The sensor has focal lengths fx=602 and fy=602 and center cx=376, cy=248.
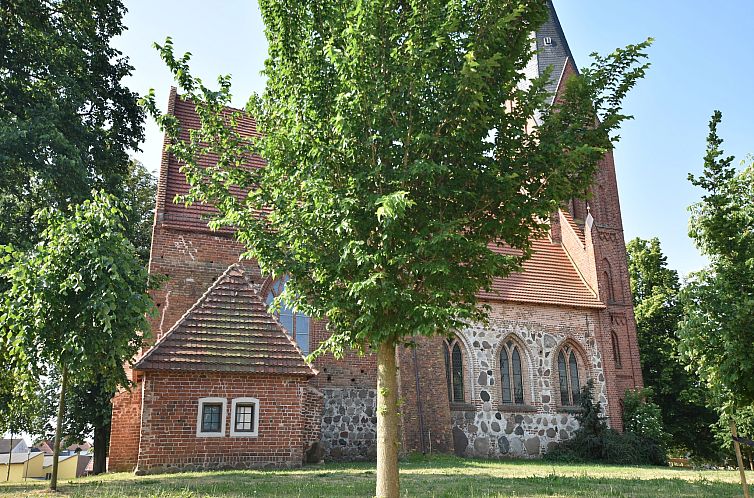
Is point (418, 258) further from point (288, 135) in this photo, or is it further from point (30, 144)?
point (30, 144)

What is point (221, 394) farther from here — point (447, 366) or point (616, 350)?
point (616, 350)

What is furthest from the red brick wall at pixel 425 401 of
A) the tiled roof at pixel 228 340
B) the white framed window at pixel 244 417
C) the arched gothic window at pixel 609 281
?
the arched gothic window at pixel 609 281

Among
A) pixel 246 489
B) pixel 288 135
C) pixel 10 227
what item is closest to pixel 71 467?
pixel 10 227

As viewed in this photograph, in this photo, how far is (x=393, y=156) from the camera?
775 cm

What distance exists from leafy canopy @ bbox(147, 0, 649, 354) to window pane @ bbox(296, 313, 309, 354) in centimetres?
848

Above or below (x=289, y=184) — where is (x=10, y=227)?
above

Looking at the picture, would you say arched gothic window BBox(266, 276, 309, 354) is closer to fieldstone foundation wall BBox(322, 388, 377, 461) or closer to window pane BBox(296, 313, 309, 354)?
window pane BBox(296, 313, 309, 354)

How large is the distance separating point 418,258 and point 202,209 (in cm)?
1123

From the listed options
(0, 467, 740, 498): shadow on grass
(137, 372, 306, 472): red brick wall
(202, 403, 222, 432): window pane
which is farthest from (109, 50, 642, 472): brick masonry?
(0, 467, 740, 498): shadow on grass

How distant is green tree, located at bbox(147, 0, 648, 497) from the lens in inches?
284

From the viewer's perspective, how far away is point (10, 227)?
15094mm

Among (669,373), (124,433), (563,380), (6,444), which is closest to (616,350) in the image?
(563,380)

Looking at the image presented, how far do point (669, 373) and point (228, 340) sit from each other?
21.0 meters

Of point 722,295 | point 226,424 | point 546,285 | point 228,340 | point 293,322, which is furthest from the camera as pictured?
point 546,285
